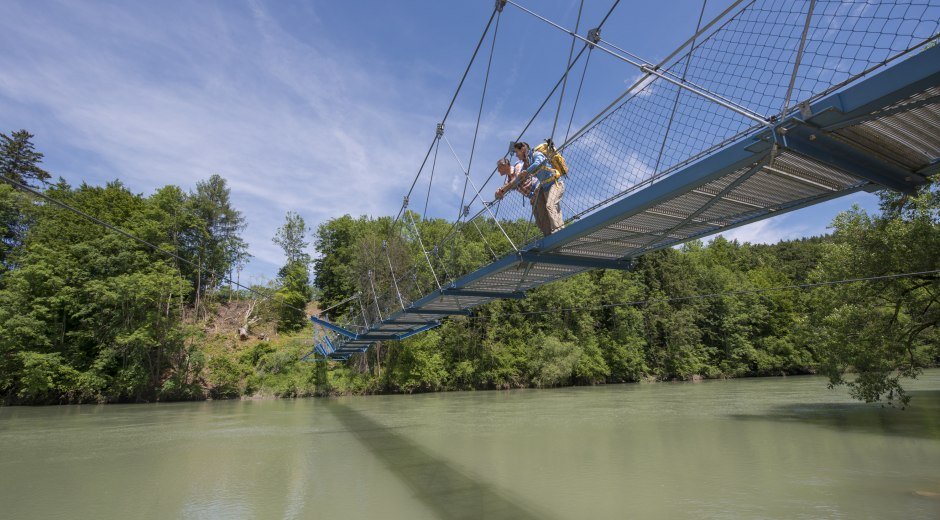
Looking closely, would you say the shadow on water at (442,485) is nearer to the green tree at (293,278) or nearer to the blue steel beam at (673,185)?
the blue steel beam at (673,185)

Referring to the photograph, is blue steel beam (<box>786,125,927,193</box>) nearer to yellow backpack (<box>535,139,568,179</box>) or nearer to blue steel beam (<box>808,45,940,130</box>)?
blue steel beam (<box>808,45,940,130</box>)

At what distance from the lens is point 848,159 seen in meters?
2.56

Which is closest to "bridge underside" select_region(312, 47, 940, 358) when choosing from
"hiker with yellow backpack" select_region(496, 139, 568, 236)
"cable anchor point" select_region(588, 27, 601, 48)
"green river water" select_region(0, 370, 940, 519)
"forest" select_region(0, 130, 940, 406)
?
"hiker with yellow backpack" select_region(496, 139, 568, 236)

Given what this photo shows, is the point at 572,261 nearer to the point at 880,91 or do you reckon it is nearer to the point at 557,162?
the point at 557,162

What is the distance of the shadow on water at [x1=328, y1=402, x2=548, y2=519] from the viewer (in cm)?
509

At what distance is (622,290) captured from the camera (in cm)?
3128

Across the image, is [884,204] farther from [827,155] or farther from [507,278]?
[827,155]

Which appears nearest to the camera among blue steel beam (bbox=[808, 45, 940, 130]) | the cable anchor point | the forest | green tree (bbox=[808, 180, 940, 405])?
blue steel beam (bbox=[808, 45, 940, 130])

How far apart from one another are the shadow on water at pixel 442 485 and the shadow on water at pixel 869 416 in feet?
27.1

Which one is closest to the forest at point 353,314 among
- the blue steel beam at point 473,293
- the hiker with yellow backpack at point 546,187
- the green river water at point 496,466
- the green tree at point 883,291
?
the green tree at point 883,291

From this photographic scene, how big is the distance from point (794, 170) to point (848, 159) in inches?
11.0

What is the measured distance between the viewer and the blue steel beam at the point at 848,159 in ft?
7.78

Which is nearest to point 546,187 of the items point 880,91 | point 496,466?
point 880,91

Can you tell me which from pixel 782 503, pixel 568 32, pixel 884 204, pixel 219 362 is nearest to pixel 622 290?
pixel 884 204
